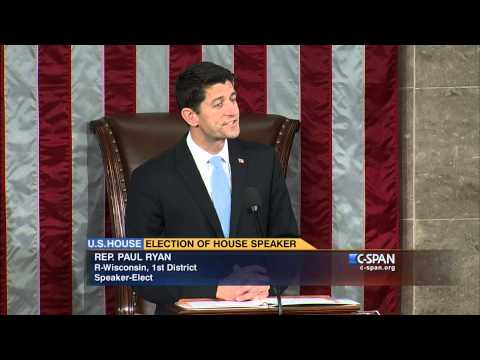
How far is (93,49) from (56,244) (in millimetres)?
866

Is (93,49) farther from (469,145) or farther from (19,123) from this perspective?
(469,145)

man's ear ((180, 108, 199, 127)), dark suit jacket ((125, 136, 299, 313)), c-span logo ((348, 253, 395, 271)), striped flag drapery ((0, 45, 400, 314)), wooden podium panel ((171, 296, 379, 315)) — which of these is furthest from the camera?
striped flag drapery ((0, 45, 400, 314))

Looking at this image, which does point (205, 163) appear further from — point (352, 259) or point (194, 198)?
point (352, 259)

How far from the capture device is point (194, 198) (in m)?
3.24

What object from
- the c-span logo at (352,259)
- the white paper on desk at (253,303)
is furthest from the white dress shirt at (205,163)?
the white paper on desk at (253,303)

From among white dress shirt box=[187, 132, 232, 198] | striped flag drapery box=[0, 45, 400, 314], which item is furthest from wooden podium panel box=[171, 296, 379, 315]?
striped flag drapery box=[0, 45, 400, 314]

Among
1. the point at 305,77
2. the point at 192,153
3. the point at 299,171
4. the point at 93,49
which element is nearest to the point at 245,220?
the point at 192,153

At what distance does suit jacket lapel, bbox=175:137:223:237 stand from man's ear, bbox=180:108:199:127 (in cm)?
11

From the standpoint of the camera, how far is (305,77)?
147 inches

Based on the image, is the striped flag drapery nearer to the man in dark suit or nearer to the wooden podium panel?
the man in dark suit

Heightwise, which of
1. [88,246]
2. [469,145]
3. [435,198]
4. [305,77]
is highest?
[305,77]

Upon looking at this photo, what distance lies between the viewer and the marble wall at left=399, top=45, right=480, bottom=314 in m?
3.70

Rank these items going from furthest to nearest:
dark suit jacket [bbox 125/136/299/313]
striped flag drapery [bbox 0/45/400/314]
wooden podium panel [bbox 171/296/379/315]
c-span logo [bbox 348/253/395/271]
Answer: striped flag drapery [bbox 0/45/400/314], dark suit jacket [bbox 125/136/299/313], c-span logo [bbox 348/253/395/271], wooden podium panel [bbox 171/296/379/315]

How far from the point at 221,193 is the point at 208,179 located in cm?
8
